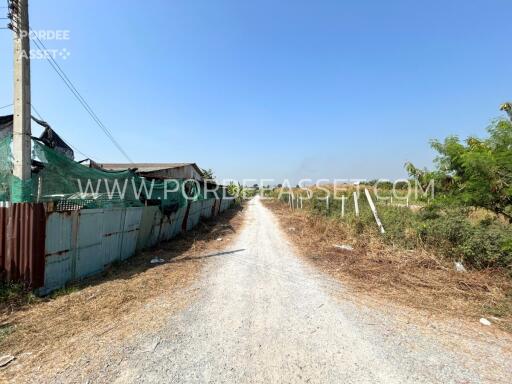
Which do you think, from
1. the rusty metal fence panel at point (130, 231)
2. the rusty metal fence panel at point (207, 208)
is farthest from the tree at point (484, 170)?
the rusty metal fence panel at point (207, 208)

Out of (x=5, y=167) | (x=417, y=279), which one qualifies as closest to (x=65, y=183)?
(x=5, y=167)

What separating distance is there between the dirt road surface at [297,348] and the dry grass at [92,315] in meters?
0.32

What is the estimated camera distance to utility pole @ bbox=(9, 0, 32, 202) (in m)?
5.27

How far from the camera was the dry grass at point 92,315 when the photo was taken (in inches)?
132

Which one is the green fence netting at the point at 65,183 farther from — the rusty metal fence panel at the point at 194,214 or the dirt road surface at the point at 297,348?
the rusty metal fence panel at the point at 194,214

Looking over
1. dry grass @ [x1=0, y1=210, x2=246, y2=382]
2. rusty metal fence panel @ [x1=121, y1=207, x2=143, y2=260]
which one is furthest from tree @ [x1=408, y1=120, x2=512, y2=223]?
rusty metal fence panel @ [x1=121, y1=207, x2=143, y2=260]

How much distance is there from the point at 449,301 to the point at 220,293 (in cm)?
402

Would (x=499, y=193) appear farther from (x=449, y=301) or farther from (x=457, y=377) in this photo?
(x=457, y=377)

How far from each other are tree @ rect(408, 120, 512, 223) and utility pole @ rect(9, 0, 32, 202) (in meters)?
8.89

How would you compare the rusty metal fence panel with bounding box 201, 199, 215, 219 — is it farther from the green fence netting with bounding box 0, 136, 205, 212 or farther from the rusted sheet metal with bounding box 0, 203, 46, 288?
the rusted sheet metal with bounding box 0, 203, 46, 288

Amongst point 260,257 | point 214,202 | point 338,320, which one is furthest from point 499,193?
point 214,202

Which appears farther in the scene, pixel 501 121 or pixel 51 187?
pixel 501 121

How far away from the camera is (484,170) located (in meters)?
6.40

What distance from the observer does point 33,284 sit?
16.3ft
